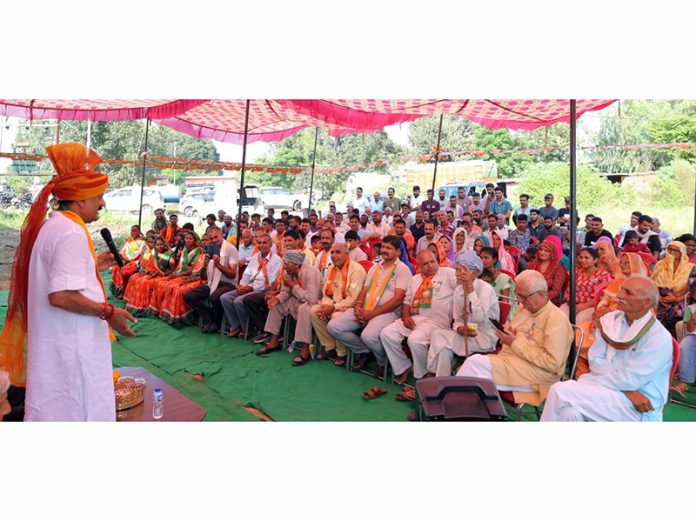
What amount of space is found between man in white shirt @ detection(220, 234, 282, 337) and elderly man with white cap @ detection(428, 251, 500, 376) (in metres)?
2.33

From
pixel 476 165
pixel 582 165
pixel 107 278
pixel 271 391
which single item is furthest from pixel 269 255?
pixel 582 165

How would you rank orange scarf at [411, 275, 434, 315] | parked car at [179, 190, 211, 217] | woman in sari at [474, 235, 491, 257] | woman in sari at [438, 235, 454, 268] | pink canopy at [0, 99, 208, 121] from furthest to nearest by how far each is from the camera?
1. parked car at [179, 190, 211, 217]
2. pink canopy at [0, 99, 208, 121]
3. woman in sari at [438, 235, 454, 268]
4. woman in sari at [474, 235, 491, 257]
5. orange scarf at [411, 275, 434, 315]

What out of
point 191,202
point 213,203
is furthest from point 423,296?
point 191,202

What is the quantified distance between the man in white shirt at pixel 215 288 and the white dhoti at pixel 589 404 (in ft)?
13.5

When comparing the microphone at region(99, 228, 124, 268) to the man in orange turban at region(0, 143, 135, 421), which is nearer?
the man in orange turban at region(0, 143, 135, 421)

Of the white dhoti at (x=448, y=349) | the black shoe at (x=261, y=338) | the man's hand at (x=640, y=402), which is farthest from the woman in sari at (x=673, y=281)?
the black shoe at (x=261, y=338)

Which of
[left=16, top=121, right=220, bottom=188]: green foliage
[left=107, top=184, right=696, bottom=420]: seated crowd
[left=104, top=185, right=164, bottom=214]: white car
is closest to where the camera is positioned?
[left=107, top=184, right=696, bottom=420]: seated crowd

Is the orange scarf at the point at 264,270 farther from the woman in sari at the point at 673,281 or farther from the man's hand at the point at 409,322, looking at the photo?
the woman in sari at the point at 673,281

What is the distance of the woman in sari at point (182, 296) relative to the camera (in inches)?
236

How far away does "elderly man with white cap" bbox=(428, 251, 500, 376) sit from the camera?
Result: 3.74 meters

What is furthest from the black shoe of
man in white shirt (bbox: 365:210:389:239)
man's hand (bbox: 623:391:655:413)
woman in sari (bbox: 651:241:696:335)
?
man in white shirt (bbox: 365:210:389:239)

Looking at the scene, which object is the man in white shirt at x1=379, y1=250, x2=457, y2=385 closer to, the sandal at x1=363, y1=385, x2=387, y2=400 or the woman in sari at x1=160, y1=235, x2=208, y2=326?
the sandal at x1=363, y1=385, x2=387, y2=400

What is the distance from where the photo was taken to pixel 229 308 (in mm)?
5660

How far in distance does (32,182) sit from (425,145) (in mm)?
21795
